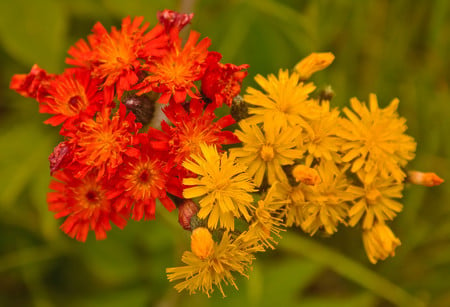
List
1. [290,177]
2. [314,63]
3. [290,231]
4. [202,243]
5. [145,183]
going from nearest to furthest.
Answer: [202,243]
[145,183]
[290,177]
[314,63]
[290,231]

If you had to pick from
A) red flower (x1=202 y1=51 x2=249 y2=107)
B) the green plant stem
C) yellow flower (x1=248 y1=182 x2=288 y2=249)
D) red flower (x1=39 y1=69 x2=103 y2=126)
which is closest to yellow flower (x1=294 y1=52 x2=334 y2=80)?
red flower (x1=202 y1=51 x2=249 y2=107)

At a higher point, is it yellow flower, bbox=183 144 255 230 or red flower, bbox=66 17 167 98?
red flower, bbox=66 17 167 98

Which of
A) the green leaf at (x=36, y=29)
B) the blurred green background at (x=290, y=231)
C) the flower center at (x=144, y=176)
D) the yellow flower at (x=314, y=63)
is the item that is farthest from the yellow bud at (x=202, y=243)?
the green leaf at (x=36, y=29)

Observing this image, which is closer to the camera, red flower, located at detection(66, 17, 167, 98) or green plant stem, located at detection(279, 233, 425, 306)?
red flower, located at detection(66, 17, 167, 98)

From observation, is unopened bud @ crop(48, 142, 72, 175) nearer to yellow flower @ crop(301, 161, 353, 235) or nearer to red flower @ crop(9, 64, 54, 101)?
red flower @ crop(9, 64, 54, 101)

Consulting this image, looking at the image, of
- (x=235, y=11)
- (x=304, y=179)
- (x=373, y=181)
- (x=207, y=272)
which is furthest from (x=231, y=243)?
(x=235, y=11)

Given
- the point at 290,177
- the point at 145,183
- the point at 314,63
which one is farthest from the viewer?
the point at 314,63

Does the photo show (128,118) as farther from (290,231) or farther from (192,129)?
(290,231)

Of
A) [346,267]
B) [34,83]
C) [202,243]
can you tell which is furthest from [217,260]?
[346,267]

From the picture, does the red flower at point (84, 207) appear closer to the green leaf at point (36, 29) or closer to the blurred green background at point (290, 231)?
the blurred green background at point (290, 231)
